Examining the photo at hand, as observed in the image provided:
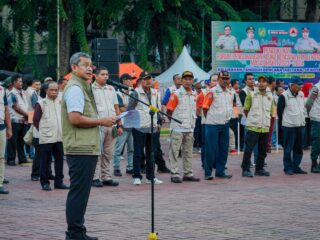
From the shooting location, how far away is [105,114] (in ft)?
51.0

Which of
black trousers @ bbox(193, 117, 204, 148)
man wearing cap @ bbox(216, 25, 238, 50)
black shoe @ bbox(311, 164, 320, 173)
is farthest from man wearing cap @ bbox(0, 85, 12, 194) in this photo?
man wearing cap @ bbox(216, 25, 238, 50)

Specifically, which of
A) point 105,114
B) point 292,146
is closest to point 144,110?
point 105,114

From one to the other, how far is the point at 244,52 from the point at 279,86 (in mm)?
3324

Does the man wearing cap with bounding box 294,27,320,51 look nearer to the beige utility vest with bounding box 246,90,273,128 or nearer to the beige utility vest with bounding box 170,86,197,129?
the beige utility vest with bounding box 246,90,273,128

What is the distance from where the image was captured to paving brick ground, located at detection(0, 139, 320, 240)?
10.6 m

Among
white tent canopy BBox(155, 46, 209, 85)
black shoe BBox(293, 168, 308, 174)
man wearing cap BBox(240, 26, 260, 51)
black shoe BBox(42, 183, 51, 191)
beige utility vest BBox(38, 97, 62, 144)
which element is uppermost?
man wearing cap BBox(240, 26, 260, 51)

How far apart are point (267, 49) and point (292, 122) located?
1022cm

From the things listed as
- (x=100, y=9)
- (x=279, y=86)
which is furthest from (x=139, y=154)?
(x=100, y=9)

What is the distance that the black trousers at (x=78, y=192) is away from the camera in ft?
31.5

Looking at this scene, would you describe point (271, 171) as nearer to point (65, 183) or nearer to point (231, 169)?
point (231, 169)

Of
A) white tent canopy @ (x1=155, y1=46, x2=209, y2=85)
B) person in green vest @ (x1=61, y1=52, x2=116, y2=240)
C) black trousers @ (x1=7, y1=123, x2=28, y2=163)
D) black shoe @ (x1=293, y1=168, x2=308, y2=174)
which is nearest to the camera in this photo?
person in green vest @ (x1=61, y1=52, x2=116, y2=240)

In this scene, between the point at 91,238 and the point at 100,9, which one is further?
the point at 100,9

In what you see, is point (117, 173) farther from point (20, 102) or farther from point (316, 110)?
point (316, 110)

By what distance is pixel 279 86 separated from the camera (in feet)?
80.7
